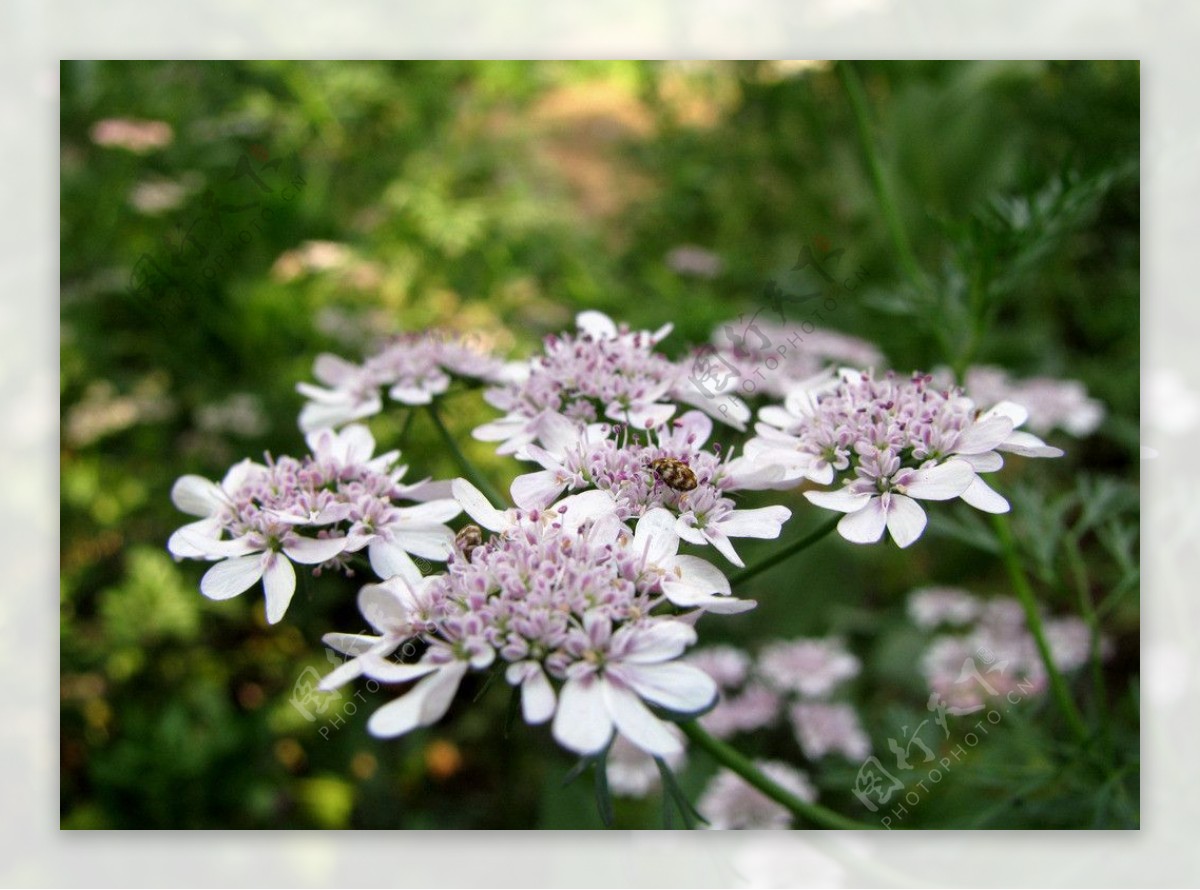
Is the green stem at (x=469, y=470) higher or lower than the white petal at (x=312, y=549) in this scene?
higher

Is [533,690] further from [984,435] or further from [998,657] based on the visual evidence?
[998,657]

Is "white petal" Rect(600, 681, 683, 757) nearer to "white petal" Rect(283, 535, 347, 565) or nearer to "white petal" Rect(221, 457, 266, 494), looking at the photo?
"white petal" Rect(283, 535, 347, 565)

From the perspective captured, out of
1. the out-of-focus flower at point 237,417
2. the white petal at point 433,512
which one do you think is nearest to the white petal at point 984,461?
the white petal at point 433,512

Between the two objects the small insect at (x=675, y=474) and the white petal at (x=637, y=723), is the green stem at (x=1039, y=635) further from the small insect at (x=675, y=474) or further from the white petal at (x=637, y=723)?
the white petal at (x=637, y=723)

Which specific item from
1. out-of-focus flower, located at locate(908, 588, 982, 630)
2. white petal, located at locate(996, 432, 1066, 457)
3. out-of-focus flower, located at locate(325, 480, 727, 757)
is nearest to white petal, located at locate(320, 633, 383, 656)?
out-of-focus flower, located at locate(325, 480, 727, 757)

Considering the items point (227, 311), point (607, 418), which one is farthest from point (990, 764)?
point (227, 311)

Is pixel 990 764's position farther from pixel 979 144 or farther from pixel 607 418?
pixel 979 144
